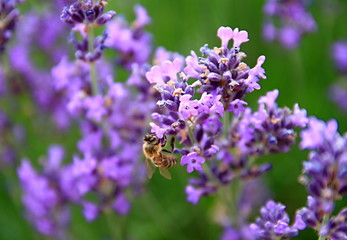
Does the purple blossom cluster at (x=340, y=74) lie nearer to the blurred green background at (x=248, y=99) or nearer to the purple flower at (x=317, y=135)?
the blurred green background at (x=248, y=99)

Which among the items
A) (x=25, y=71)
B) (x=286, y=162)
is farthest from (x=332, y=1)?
(x=25, y=71)

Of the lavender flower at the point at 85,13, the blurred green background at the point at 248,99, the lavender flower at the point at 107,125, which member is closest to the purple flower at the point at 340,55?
the blurred green background at the point at 248,99

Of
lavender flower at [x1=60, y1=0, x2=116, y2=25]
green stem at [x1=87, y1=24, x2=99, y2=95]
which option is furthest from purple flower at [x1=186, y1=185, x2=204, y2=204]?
lavender flower at [x1=60, y1=0, x2=116, y2=25]

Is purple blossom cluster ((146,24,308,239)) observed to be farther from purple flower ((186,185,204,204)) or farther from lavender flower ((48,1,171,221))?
lavender flower ((48,1,171,221))

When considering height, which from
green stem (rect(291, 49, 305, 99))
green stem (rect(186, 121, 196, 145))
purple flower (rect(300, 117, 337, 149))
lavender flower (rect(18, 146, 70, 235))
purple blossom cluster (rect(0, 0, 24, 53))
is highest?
green stem (rect(291, 49, 305, 99))

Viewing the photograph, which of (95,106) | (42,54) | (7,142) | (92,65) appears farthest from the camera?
(42,54)

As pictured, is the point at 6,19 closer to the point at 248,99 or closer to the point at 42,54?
the point at 42,54

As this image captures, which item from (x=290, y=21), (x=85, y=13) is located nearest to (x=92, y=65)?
(x=85, y=13)
